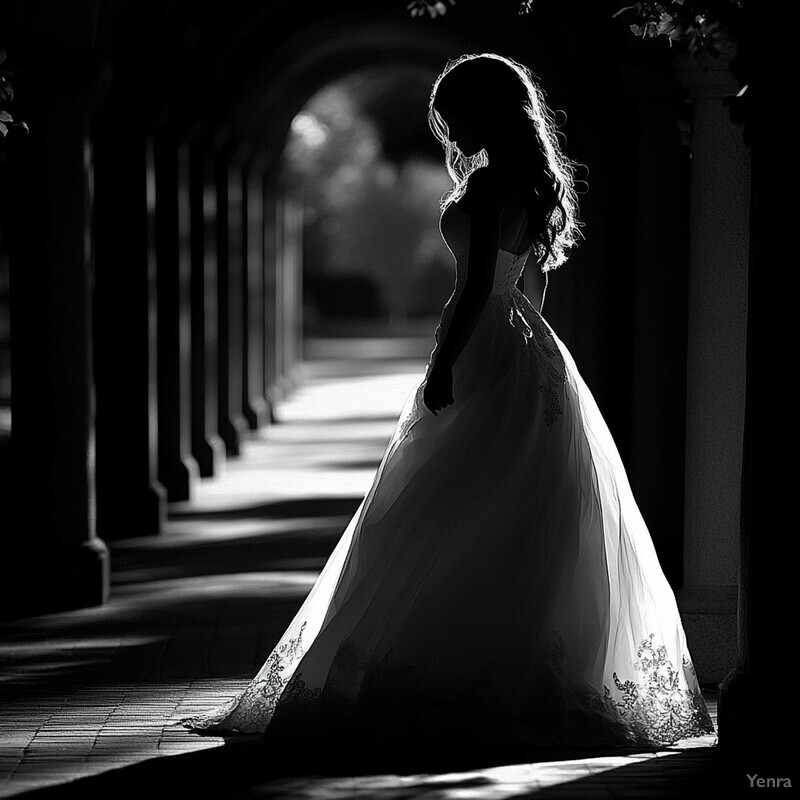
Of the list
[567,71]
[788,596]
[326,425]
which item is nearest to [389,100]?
[326,425]

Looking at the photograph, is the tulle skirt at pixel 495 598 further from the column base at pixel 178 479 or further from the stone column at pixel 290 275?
the stone column at pixel 290 275

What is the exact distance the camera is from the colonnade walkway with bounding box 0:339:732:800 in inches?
190

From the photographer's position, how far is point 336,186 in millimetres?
53656

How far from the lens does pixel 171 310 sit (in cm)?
1274

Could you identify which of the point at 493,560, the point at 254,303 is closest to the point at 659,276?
the point at 493,560

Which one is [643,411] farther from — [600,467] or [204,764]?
[204,764]

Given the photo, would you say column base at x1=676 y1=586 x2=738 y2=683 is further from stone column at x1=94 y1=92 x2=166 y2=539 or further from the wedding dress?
stone column at x1=94 y1=92 x2=166 y2=539

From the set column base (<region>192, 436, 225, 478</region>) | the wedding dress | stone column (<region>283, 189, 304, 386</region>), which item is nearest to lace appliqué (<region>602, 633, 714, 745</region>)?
the wedding dress

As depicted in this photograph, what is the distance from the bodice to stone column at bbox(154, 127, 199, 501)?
7224 millimetres

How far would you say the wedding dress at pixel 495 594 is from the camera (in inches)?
204

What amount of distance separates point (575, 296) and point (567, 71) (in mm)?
1506

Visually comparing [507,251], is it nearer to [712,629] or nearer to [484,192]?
[484,192]

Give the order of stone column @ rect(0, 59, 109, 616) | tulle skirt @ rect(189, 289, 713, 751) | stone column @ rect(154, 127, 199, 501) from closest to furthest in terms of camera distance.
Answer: tulle skirt @ rect(189, 289, 713, 751) → stone column @ rect(0, 59, 109, 616) → stone column @ rect(154, 127, 199, 501)

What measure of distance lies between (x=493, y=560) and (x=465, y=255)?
109 cm
